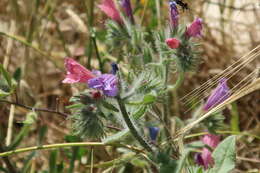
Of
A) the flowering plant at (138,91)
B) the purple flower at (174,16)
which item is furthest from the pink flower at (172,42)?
the purple flower at (174,16)

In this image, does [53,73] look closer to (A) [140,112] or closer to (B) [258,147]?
(B) [258,147]

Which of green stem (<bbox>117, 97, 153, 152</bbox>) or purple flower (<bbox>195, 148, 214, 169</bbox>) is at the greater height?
green stem (<bbox>117, 97, 153, 152</bbox>)

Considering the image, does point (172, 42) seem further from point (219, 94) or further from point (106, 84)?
point (106, 84)

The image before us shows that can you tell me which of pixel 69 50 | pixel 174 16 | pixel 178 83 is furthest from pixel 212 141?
pixel 69 50

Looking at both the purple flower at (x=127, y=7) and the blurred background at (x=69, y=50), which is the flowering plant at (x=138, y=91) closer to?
the purple flower at (x=127, y=7)

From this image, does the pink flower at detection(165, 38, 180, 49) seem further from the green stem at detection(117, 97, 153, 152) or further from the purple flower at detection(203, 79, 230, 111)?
the green stem at detection(117, 97, 153, 152)

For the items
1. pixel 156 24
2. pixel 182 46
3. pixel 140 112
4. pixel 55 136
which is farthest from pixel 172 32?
pixel 55 136

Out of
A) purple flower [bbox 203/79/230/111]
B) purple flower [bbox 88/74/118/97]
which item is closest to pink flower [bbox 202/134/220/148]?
purple flower [bbox 203/79/230/111]
